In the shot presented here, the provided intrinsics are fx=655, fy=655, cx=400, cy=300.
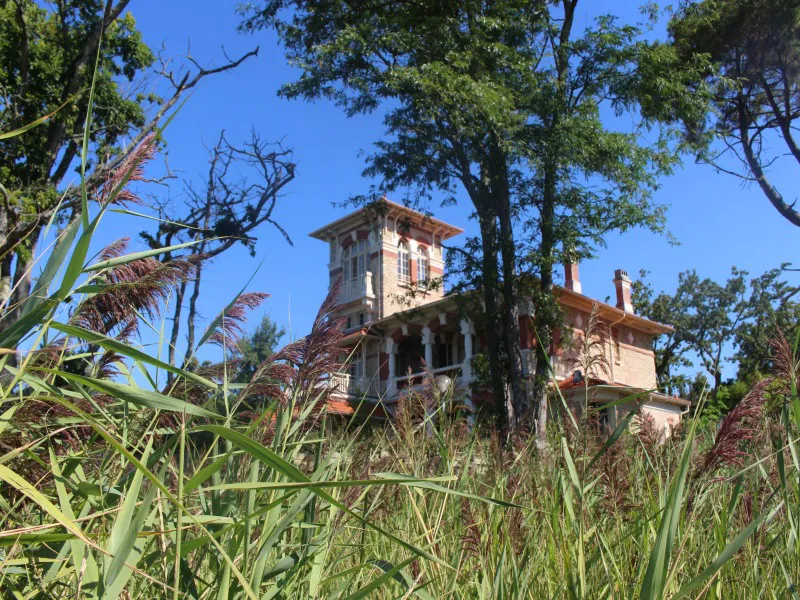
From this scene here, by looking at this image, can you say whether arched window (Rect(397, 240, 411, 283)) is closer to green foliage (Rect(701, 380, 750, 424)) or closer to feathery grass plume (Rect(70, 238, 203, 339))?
green foliage (Rect(701, 380, 750, 424))

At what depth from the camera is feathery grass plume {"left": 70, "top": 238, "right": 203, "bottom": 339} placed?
1543 millimetres

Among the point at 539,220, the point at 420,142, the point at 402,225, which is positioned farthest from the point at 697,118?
the point at 402,225

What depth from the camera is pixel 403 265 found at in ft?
107

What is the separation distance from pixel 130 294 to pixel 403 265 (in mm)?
31169

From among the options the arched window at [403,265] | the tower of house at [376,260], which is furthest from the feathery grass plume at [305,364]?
the arched window at [403,265]

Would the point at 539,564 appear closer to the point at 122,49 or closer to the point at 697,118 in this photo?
the point at 697,118

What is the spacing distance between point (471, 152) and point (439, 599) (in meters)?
14.7

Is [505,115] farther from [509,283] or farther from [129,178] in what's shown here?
[129,178]

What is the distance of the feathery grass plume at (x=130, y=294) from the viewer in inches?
60.7

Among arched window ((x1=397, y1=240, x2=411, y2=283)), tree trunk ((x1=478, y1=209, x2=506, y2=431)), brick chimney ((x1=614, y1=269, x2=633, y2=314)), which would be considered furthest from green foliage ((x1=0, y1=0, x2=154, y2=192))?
brick chimney ((x1=614, y1=269, x2=633, y2=314))

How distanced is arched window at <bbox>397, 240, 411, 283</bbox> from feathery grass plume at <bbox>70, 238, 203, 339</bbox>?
30413mm

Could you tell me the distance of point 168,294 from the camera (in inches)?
64.6

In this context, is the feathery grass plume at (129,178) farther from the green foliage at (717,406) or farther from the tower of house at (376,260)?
the tower of house at (376,260)

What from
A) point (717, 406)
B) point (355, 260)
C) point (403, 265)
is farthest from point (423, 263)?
point (717, 406)
